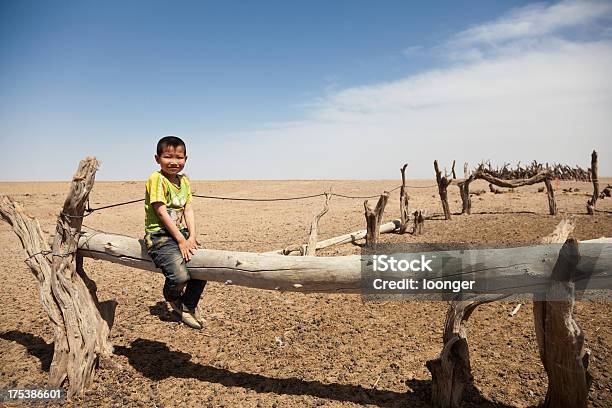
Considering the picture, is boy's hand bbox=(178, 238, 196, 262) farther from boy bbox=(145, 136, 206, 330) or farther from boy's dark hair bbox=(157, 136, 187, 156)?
boy's dark hair bbox=(157, 136, 187, 156)

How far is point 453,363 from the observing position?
305 centimetres

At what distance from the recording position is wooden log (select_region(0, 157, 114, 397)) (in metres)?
3.42

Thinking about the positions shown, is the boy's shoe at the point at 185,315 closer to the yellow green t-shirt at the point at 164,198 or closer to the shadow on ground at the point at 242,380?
the shadow on ground at the point at 242,380

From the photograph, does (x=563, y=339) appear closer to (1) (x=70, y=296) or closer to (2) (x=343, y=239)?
(1) (x=70, y=296)

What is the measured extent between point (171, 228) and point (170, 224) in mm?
36

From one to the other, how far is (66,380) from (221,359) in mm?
1429

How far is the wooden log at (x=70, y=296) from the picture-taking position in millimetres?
3416

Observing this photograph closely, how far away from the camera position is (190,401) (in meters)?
3.31

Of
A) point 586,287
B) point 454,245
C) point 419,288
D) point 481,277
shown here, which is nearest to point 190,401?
point 419,288

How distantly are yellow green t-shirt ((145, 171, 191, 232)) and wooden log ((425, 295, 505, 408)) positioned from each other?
2.63 meters

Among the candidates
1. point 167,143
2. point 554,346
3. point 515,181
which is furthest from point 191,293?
point 515,181

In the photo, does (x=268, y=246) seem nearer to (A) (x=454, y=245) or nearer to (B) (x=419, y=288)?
(A) (x=454, y=245)

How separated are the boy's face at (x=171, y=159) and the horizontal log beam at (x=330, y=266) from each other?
78 cm

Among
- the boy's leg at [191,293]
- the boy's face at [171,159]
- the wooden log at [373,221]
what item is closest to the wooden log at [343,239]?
the wooden log at [373,221]
